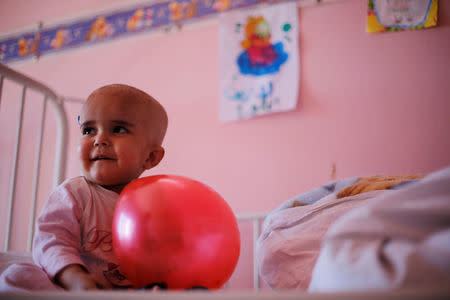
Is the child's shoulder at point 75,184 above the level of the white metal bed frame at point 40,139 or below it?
below

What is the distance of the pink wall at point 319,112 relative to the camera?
1.53 m

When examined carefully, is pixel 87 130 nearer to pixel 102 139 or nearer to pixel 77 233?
pixel 102 139

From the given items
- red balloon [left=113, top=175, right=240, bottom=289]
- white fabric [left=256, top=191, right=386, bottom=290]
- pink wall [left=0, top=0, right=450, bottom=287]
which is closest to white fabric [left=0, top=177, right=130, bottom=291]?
red balloon [left=113, top=175, right=240, bottom=289]

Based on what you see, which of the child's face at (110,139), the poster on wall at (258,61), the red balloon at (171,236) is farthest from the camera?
the poster on wall at (258,61)

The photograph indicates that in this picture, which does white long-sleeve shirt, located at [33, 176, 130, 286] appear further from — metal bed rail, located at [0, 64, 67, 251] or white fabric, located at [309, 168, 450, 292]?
metal bed rail, located at [0, 64, 67, 251]

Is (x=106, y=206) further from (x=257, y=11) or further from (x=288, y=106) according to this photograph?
(x=257, y=11)

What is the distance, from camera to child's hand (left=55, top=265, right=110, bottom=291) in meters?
0.60

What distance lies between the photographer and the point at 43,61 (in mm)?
2420

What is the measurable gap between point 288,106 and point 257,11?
1.71 feet

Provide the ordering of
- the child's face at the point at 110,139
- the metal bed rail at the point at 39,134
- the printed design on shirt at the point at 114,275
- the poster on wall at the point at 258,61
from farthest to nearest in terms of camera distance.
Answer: the poster on wall at the point at 258,61 < the metal bed rail at the point at 39,134 < the child's face at the point at 110,139 < the printed design on shirt at the point at 114,275

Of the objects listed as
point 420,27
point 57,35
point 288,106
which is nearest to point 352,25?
point 420,27

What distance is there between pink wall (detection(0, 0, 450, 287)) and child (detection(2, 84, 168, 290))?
33.8 inches

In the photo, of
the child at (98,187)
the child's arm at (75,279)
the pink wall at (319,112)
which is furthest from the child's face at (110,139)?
the pink wall at (319,112)

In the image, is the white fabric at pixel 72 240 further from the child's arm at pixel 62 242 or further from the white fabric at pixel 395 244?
the white fabric at pixel 395 244
